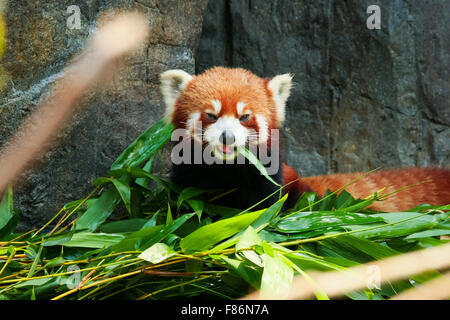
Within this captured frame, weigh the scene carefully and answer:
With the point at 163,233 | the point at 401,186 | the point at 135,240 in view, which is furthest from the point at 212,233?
the point at 401,186

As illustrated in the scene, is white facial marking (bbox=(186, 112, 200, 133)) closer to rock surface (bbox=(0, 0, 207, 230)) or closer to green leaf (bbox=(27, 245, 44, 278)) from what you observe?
rock surface (bbox=(0, 0, 207, 230))

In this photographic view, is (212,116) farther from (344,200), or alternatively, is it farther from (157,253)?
(157,253)

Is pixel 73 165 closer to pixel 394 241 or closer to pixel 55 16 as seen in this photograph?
pixel 55 16

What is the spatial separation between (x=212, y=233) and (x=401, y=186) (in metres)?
1.84

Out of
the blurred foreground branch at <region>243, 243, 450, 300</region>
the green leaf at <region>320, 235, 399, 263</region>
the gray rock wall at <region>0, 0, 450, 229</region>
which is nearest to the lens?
the blurred foreground branch at <region>243, 243, 450, 300</region>

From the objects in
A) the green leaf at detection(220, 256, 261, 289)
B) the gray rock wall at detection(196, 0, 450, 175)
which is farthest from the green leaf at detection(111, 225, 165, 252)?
the gray rock wall at detection(196, 0, 450, 175)

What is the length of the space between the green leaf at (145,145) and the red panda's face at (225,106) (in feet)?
0.35

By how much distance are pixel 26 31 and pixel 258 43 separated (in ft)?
6.52

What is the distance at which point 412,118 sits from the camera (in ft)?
14.5

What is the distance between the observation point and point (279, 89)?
328 centimetres

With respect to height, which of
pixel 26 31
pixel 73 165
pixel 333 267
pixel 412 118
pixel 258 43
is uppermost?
pixel 258 43

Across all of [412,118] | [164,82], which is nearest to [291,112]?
[412,118]

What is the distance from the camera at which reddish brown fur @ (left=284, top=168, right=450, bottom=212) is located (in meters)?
3.52

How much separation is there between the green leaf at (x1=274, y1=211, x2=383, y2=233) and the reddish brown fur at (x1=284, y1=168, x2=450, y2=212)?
95cm
